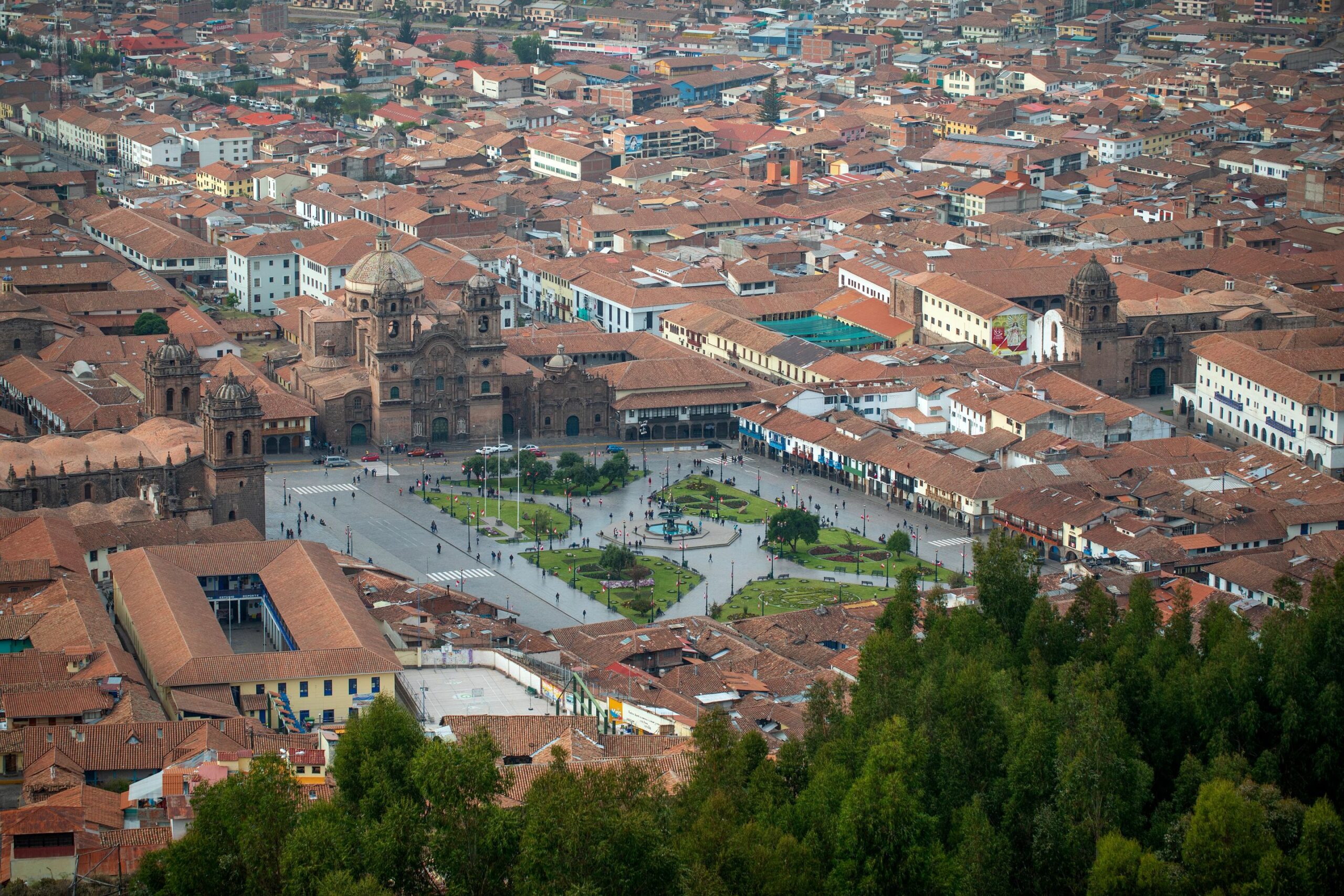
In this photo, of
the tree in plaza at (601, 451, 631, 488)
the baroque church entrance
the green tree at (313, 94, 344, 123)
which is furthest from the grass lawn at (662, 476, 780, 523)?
the green tree at (313, 94, 344, 123)

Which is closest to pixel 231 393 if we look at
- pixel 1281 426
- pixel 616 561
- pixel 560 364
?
pixel 616 561

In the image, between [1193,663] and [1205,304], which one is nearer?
[1193,663]

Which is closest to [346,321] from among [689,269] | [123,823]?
[689,269]

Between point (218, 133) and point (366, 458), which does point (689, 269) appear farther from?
point (218, 133)

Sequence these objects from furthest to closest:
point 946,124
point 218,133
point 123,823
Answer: point 946,124 < point 218,133 < point 123,823

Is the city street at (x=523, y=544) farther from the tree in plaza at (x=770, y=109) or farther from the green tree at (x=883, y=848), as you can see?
the tree in plaza at (x=770, y=109)

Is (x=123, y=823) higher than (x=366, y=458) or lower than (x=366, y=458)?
higher
